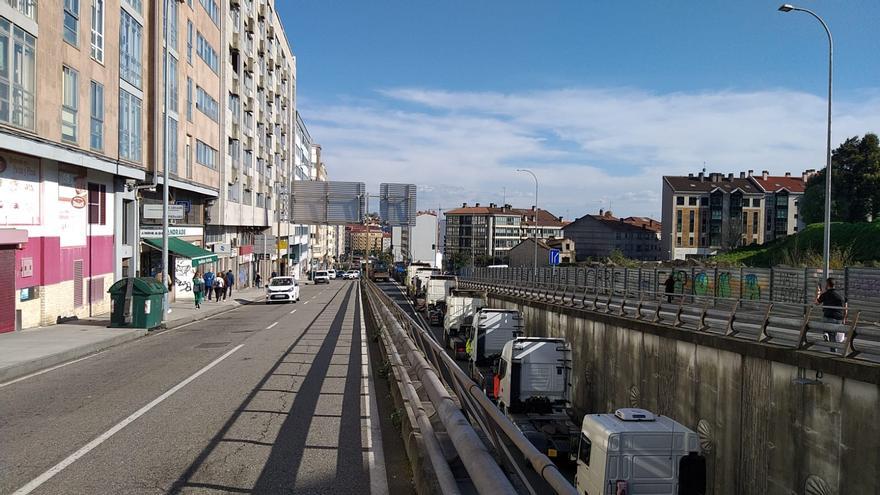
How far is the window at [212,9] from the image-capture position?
4285 centimetres

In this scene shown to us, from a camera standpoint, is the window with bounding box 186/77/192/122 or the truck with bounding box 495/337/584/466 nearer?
the truck with bounding box 495/337/584/466

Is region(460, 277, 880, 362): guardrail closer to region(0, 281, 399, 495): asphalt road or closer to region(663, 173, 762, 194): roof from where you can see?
region(0, 281, 399, 495): asphalt road

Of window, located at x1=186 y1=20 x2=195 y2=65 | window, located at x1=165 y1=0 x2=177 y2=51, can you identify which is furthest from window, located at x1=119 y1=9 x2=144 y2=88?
window, located at x1=186 y1=20 x2=195 y2=65

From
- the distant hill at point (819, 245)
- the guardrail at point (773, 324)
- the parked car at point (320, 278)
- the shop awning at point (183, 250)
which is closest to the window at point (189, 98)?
the shop awning at point (183, 250)

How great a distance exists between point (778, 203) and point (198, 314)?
9815 centimetres

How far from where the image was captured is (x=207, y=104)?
43.2 metres

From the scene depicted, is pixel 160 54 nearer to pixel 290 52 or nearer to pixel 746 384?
pixel 746 384

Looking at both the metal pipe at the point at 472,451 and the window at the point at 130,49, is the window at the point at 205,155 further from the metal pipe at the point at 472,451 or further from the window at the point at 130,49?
the metal pipe at the point at 472,451

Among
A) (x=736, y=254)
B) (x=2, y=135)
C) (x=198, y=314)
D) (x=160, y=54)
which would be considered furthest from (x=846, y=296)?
(x=736, y=254)

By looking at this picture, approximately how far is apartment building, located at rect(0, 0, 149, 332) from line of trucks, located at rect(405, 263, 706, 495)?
1381 centimetres

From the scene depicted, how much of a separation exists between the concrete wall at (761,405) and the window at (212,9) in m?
36.2

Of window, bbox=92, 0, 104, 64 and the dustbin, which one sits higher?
window, bbox=92, 0, 104, 64

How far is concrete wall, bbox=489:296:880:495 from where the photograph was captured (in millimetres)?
8742

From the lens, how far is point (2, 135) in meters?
17.8
